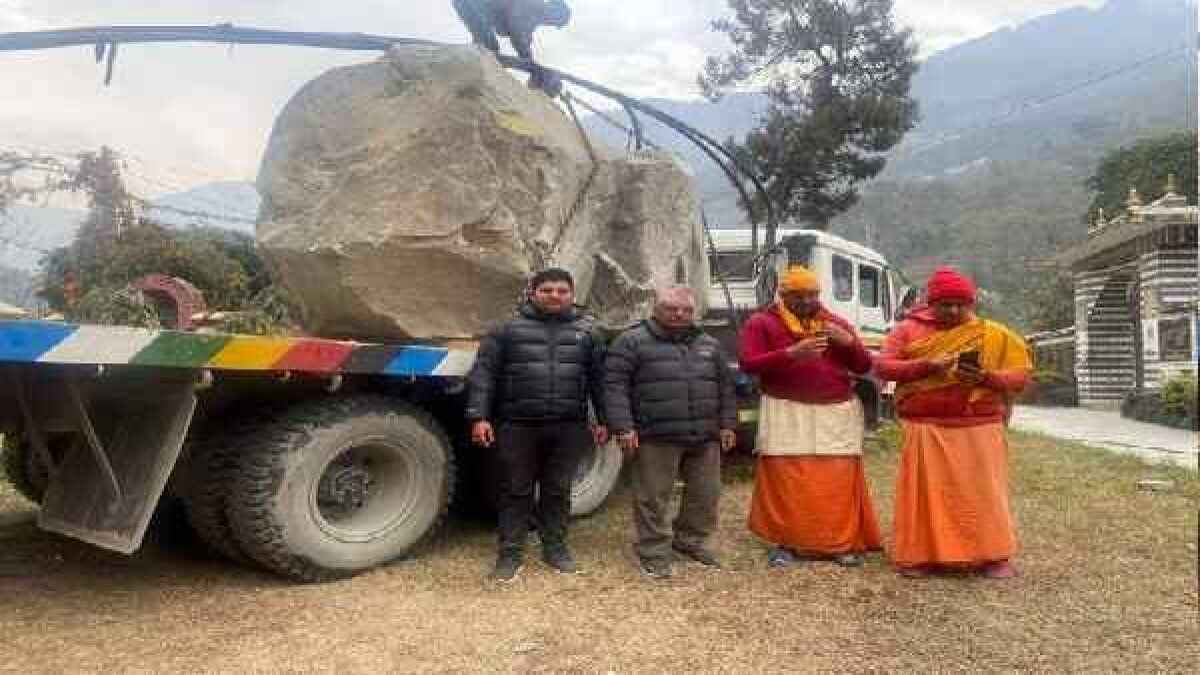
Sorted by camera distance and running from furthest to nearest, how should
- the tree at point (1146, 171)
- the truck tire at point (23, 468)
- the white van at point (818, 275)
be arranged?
the tree at point (1146, 171), the white van at point (818, 275), the truck tire at point (23, 468)

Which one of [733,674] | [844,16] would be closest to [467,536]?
[733,674]

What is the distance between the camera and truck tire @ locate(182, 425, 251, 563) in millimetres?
3723

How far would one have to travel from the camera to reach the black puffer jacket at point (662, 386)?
4148 mm

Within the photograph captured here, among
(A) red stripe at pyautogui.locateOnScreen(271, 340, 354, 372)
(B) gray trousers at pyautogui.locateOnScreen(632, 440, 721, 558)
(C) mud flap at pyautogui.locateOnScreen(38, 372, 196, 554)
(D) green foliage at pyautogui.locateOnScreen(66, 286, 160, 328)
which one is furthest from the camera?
(D) green foliage at pyautogui.locateOnScreen(66, 286, 160, 328)

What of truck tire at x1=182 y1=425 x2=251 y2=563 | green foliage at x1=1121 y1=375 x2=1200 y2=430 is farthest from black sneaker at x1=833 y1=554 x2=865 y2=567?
green foliage at x1=1121 y1=375 x2=1200 y2=430

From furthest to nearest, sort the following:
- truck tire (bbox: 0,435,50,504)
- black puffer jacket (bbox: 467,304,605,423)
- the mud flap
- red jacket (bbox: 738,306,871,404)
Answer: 1. truck tire (bbox: 0,435,50,504)
2. red jacket (bbox: 738,306,871,404)
3. black puffer jacket (bbox: 467,304,605,423)
4. the mud flap

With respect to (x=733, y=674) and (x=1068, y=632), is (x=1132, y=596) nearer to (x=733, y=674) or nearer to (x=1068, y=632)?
(x=1068, y=632)

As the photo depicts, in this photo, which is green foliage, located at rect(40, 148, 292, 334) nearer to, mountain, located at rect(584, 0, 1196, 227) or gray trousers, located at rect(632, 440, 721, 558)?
gray trousers, located at rect(632, 440, 721, 558)

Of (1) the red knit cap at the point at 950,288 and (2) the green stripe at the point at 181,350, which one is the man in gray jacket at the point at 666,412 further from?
(2) the green stripe at the point at 181,350

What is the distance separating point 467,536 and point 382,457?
90cm

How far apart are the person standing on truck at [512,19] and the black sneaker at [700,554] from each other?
9.37 ft

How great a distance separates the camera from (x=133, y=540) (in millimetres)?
3432

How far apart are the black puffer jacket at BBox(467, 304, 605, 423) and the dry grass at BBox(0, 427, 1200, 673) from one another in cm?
70

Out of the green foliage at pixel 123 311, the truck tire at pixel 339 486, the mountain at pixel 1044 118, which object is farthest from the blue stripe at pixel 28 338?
the mountain at pixel 1044 118
